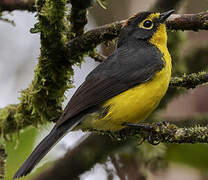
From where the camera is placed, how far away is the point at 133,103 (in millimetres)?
4250

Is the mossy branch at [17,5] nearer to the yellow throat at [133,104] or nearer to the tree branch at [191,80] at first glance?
the yellow throat at [133,104]

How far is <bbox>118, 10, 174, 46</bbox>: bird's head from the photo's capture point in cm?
491

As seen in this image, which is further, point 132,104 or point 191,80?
point 132,104

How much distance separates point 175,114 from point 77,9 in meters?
3.76

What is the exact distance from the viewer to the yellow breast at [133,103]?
427cm

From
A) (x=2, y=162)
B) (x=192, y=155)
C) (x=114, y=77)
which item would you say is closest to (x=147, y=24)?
(x=114, y=77)

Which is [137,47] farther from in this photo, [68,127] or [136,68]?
[68,127]

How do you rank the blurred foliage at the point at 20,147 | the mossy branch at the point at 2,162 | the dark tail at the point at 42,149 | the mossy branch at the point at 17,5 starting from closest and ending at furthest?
the dark tail at the point at 42,149 < the mossy branch at the point at 2,162 < the mossy branch at the point at 17,5 < the blurred foliage at the point at 20,147

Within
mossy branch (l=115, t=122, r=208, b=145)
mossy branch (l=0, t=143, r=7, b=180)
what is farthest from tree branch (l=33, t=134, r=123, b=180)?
mossy branch (l=115, t=122, r=208, b=145)

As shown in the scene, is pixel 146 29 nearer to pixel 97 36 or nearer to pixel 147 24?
pixel 147 24

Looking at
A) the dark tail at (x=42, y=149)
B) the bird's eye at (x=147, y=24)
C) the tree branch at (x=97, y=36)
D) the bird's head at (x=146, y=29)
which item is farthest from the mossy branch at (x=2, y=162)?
the bird's eye at (x=147, y=24)

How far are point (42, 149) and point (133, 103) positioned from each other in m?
1.03

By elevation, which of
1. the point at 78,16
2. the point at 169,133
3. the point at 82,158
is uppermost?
the point at 78,16

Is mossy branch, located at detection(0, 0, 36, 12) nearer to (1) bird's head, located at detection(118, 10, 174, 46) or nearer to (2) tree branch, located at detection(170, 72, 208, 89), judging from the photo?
(1) bird's head, located at detection(118, 10, 174, 46)
